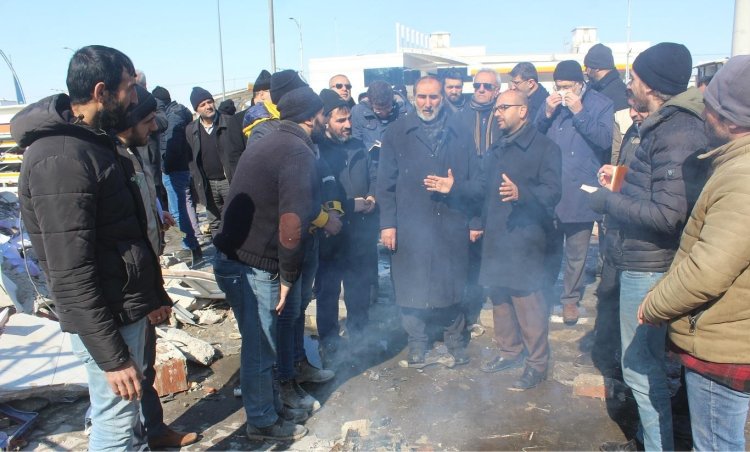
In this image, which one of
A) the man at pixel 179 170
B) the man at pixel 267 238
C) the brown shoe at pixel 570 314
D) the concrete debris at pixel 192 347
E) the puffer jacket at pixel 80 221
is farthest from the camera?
the man at pixel 179 170

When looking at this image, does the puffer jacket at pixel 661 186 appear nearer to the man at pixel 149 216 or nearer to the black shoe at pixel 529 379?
the black shoe at pixel 529 379

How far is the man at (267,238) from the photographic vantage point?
290cm

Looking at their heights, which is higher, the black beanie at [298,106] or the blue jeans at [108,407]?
the black beanie at [298,106]

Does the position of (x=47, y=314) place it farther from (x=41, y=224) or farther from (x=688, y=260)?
(x=688, y=260)

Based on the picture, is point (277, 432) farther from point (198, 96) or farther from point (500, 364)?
point (198, 96)

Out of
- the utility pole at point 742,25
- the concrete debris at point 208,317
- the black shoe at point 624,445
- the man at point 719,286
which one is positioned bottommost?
the concrete debris at point 208,317

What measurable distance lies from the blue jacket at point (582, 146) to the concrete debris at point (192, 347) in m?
3.42

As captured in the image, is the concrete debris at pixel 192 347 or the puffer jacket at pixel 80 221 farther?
the concrete debris at pixel 192 347

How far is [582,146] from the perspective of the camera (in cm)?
483

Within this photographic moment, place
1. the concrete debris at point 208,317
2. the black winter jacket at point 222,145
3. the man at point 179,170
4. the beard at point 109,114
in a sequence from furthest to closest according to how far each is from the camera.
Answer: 1. the man at point 179,170
2. the black winter jacket at point 222,145
3. the concrete debris at point 208,317
4. the beard at point 109,114

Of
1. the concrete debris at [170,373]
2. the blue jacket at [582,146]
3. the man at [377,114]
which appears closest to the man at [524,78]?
the blue jacket at [582,146]

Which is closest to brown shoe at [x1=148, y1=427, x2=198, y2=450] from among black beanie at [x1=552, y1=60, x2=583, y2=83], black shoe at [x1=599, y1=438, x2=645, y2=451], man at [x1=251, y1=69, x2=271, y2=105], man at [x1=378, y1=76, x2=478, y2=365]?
man at [x1=378, y1=76, x2=478, y2=365]

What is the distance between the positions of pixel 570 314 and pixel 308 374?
269cm

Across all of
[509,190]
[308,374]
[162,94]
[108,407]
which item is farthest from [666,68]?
[162,94]
